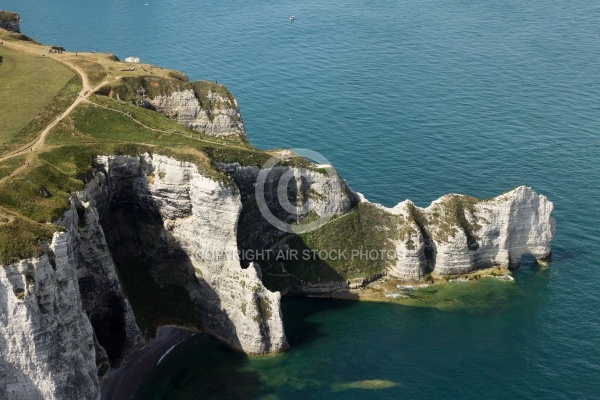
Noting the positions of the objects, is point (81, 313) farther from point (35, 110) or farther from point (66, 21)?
point (66, 21)

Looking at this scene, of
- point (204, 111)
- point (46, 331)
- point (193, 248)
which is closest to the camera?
point (46, 331)

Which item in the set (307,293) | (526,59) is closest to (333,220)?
(307,293)

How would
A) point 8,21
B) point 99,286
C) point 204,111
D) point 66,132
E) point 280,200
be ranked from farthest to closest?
point 8,21 → point 204,111 → point 280,200 → point 66,132 → point 99,286

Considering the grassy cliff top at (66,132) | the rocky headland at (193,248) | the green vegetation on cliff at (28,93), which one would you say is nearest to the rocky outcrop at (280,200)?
the rocky headland at (193,248)

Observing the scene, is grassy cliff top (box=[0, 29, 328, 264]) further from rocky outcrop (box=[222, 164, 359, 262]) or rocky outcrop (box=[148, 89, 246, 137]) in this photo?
rocky outcrop (box=[222, 164, 359, 262])

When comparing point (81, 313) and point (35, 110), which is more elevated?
point (35, 110)

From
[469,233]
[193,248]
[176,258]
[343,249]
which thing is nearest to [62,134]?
[176,258]

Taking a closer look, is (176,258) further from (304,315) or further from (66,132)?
(66,132)
